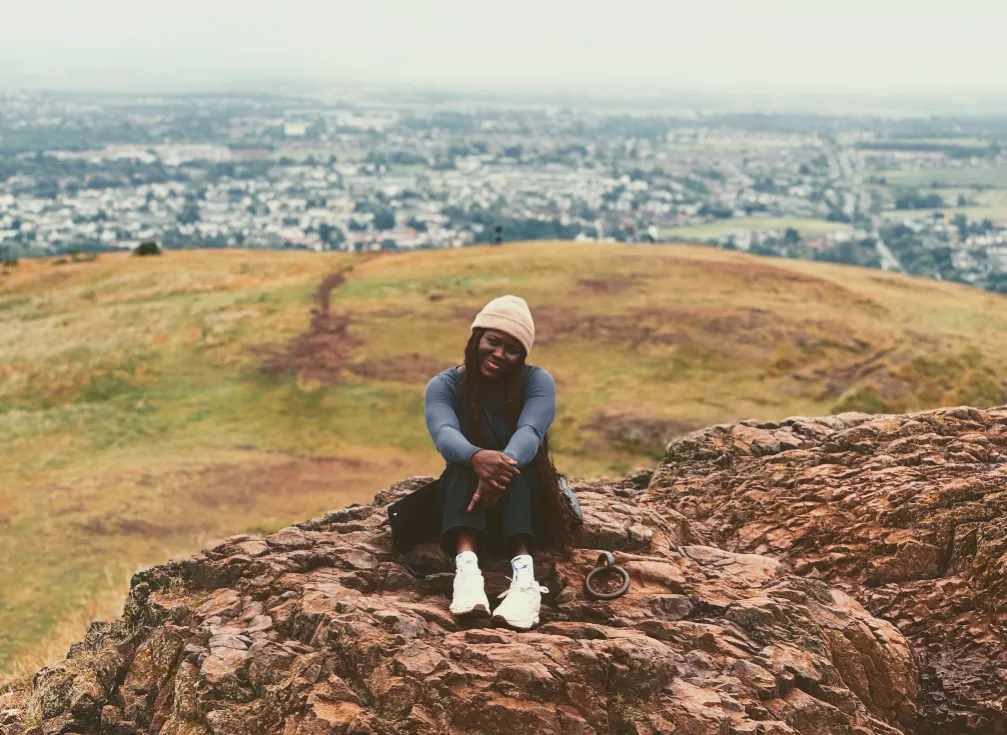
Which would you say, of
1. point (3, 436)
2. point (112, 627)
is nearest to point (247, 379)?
point (3, 436)

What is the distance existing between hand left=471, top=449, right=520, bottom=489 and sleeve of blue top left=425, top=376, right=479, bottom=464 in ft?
0.47

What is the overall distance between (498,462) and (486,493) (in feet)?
1.01

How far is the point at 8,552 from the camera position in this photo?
840 inches

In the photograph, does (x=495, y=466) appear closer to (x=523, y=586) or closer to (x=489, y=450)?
(x=489, y=450)

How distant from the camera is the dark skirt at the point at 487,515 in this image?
25.3 feet

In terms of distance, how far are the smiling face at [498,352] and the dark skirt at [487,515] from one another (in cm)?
96

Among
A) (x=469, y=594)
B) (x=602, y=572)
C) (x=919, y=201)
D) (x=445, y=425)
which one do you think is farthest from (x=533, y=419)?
(x=919, y=201)

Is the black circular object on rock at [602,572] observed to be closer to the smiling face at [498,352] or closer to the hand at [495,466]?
the hand at [495,466]

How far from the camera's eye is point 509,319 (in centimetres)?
830

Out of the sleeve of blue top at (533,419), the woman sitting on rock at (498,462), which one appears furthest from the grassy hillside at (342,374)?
the sleeve of blue top at (533,419)

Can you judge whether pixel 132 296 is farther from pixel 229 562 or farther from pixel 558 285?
pixel 229 562

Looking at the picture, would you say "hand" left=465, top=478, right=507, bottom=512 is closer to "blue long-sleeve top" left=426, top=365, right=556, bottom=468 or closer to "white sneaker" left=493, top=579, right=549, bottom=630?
"blue long-sleeve top" left=426, top=365, right=556, bottom=468

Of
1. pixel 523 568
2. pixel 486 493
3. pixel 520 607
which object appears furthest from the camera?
pixel 486 493

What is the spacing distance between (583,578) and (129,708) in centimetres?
369
